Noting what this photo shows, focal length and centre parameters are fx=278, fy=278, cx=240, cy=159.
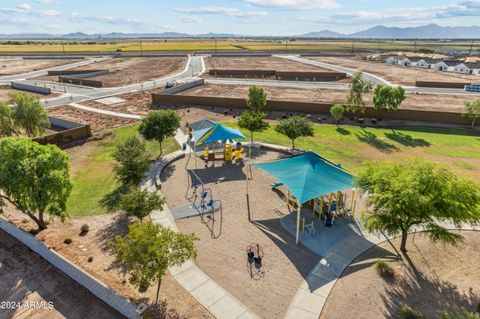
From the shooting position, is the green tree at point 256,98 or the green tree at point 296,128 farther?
the green tree at point 256,98

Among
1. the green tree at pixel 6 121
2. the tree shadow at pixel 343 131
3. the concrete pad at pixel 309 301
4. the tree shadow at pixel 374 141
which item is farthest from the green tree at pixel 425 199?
the green tree at pixel 6 121

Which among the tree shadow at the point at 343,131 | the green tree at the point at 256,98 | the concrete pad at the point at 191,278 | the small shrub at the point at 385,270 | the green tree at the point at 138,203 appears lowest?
the concrete pad at the point at 191,278

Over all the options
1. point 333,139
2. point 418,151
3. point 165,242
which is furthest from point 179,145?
point 418,151

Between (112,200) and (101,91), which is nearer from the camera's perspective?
(112,200)

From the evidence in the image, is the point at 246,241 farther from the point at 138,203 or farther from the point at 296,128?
the point at 296,128

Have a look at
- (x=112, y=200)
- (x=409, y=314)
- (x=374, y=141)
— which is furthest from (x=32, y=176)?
(x=374, y=141)

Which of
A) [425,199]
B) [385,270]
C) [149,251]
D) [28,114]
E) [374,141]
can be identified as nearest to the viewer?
[149,251]

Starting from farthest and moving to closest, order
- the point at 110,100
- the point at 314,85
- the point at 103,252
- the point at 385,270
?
the point at 314,85, the point at 110,100, the point at 103,252, the point at 385,270

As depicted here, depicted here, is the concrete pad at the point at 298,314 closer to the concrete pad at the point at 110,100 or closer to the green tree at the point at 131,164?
the green tree at the point at 131,164
